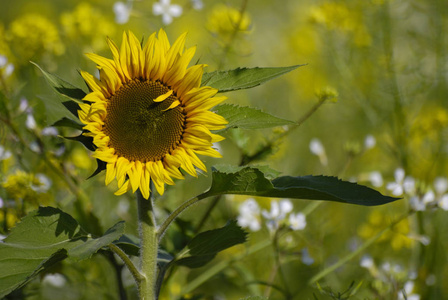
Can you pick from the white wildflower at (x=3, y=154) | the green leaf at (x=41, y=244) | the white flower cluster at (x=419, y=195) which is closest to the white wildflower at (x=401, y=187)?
the white flower cluster at (x=419, y=195)

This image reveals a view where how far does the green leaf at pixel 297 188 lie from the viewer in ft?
2.60

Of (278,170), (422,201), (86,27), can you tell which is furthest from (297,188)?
(86,27)

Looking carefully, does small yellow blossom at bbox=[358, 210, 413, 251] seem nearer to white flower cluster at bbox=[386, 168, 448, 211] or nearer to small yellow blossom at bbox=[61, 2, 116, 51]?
white flower cluster at bbox=[386, 168, 448, 211]

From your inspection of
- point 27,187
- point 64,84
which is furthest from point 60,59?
point 64,84

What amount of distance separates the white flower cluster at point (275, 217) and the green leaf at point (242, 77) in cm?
62

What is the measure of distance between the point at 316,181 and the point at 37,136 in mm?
895

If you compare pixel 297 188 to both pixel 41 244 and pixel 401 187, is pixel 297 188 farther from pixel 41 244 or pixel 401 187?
pixel 401 187

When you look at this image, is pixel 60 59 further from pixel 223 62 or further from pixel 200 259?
pixel 200 259

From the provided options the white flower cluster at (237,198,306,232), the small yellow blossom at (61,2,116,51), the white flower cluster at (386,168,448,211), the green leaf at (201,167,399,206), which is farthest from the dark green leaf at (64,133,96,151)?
the small yellow blossom at (61,2,116,51)

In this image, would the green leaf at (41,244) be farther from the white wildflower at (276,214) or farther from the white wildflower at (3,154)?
the white wildflower at (276,214)

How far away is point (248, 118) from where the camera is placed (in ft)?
2.86

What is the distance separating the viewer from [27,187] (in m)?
1.29

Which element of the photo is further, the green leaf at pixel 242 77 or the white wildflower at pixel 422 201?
the white wildflower at pixel 422 201

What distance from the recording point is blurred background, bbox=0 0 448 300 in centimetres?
135
